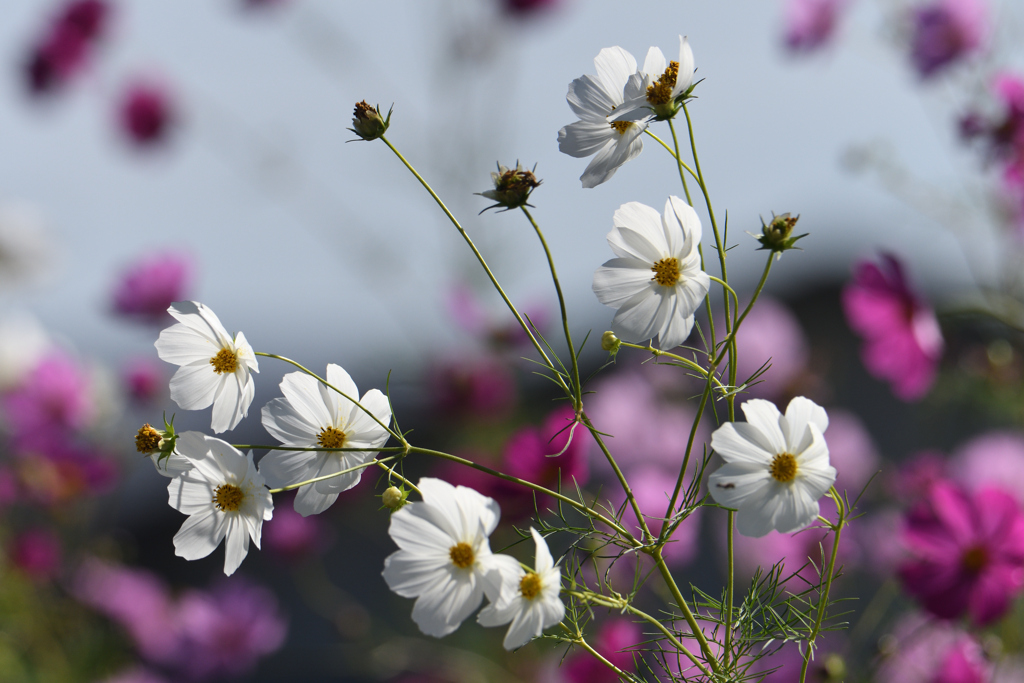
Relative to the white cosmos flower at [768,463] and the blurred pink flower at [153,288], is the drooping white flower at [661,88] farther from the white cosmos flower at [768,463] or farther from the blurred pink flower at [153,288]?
the blurred pink flower at [153,288]

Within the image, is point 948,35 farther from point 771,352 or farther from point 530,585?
point 530,585

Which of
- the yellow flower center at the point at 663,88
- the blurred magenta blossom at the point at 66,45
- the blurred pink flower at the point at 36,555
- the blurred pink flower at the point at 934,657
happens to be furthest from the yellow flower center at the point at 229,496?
the blurred magenta blossom at the point at 66,45

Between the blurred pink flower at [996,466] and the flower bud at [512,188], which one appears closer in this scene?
the flower bud at [512,188]

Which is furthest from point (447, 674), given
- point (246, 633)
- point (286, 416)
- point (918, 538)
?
point (286, 416)

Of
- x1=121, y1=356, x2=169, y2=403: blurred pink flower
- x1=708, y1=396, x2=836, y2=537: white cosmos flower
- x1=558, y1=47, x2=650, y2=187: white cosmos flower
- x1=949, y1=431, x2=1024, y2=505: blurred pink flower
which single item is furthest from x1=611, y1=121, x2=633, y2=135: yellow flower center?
x1=121, y1=356, x2=169, y2=403: blurred pink flower

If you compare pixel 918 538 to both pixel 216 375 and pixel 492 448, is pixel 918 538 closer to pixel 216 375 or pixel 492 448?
pixel 216 375

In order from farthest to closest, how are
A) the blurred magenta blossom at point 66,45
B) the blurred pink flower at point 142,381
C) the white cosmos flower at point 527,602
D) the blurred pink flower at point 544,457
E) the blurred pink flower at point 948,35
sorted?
the blurred magenta blossom at point 66,45, the blurred pink flower at point 142,381, the blurred pink flower at point 948,35, the blurred pink flower at point 544,457, the white cosmos flower at point 527,602

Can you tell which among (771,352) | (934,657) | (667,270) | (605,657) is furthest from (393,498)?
(771,352)

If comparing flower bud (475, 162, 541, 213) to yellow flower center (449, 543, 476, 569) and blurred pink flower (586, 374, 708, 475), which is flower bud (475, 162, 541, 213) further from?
blurred pink flower (586, 374, 708, 475)
